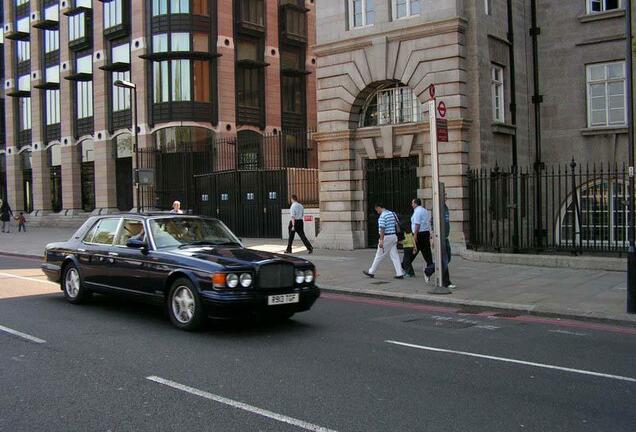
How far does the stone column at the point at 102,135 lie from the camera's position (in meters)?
35.7

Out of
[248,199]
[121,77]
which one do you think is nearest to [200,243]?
[248,199]

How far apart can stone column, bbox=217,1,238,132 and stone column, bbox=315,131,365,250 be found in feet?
51.0

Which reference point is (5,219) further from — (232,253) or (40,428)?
(40,428)

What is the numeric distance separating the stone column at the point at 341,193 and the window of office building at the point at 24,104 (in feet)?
107

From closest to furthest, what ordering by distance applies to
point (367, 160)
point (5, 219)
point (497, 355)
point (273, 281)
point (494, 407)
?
1. point (494, 407)
2. point (497, 355)
3. point (273, 281)
4. point (367, 160)
5. point (5, 219)

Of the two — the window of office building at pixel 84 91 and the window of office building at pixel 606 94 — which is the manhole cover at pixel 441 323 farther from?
the window of office building at pixel 84 91

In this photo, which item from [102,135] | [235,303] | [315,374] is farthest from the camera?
[102,135]

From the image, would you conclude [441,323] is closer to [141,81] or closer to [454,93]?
[454,93]

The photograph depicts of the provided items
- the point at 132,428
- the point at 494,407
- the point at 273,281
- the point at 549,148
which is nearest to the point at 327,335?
the point at 273,281

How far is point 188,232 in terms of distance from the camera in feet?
28.9

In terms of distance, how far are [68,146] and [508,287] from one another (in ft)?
111

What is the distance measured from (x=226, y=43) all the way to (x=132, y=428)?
31.9m

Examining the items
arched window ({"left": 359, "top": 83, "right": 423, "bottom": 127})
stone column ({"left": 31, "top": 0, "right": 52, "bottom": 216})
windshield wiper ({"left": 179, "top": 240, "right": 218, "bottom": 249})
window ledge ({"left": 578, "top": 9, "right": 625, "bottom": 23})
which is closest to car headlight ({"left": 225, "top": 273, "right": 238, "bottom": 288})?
windshield wiper ({"left": 179, "top": 240, "right": 218, "bottom": 249})

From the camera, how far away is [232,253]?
317 inches
